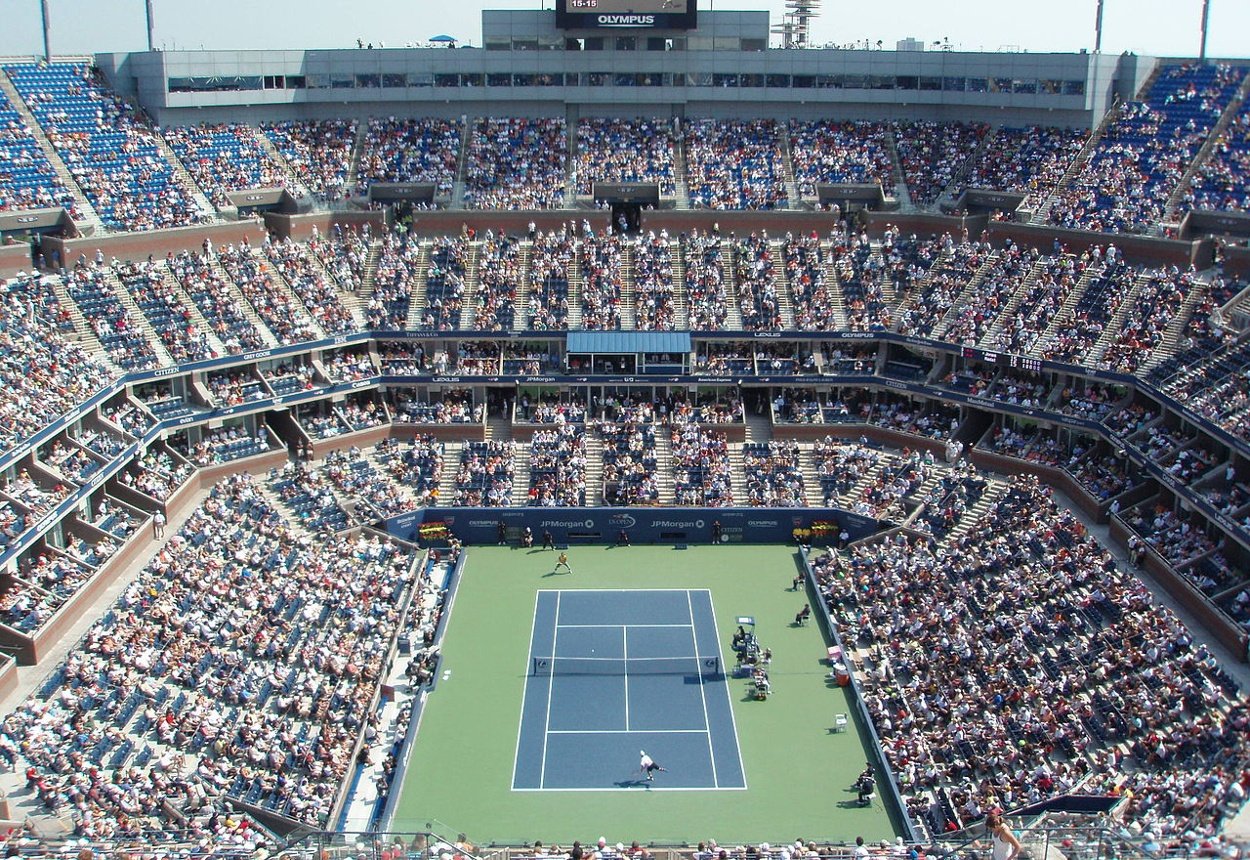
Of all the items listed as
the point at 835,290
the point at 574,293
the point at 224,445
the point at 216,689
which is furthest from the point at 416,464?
the point at 835,290

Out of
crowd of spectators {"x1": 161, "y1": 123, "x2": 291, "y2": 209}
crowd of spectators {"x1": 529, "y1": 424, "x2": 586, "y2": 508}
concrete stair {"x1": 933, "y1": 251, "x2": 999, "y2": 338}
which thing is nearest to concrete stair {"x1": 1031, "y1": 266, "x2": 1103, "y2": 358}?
concrete stair {"x1": 933, "y1": 251, "x2": 999, "y2": 338}

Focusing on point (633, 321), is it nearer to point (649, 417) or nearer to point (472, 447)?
point (649, 417)

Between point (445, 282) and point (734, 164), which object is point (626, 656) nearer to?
point (445, 282)

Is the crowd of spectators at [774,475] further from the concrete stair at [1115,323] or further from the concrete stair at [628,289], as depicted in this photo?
the concrete stair at [1115,323]

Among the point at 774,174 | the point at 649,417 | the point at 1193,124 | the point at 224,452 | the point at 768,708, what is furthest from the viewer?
the point at 774,174

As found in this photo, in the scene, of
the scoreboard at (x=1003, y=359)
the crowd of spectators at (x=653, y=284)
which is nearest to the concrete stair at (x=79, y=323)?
the crowd of spectators at (x=653, y=284)

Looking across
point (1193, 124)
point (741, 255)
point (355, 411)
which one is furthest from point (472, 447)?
point (1193, 124)
